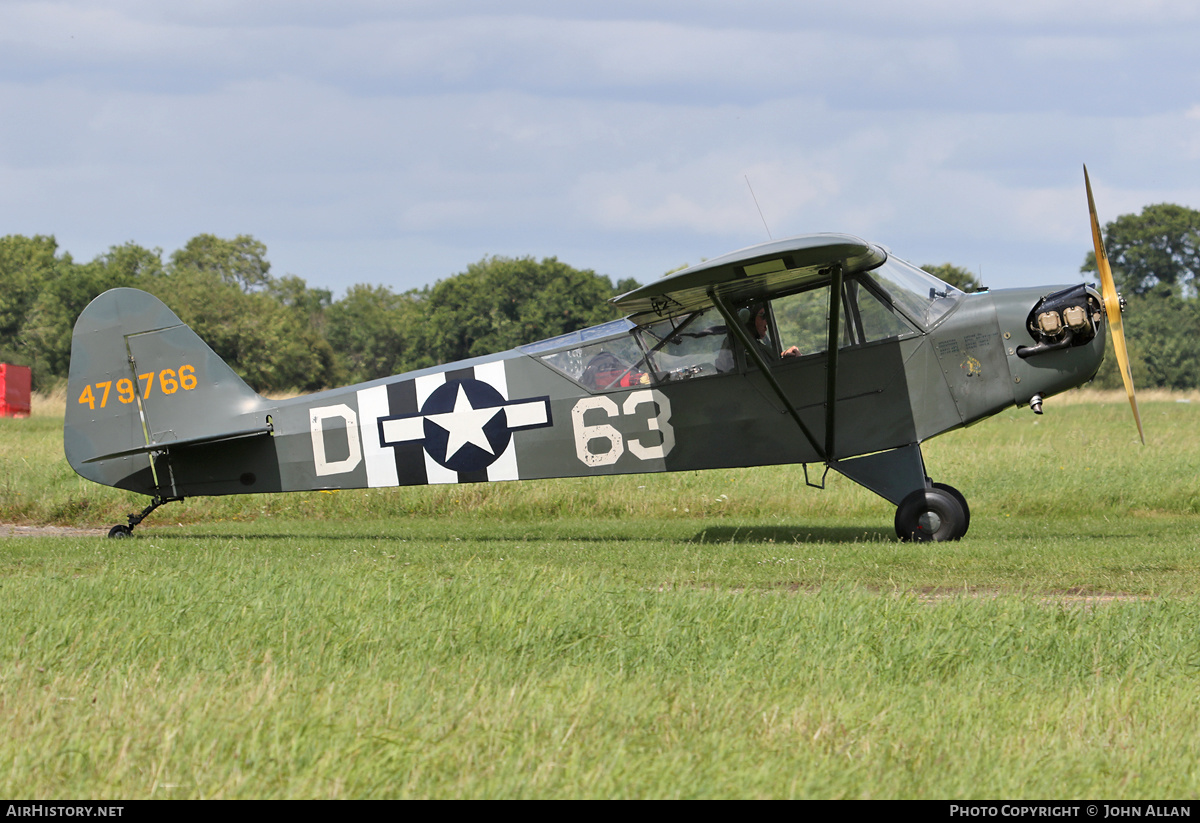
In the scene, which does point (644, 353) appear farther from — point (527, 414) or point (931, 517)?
point (931, 517)

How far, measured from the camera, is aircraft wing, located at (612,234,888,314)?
8766 mm

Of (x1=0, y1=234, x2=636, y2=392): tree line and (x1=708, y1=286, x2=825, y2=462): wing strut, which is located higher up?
(x1=0, y1=234, x2=636, y2=392): tree line

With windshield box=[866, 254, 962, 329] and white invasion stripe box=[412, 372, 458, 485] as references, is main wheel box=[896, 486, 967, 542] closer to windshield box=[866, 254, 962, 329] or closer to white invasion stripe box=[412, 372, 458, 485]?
windshield box=[866, 254, 962, 329]

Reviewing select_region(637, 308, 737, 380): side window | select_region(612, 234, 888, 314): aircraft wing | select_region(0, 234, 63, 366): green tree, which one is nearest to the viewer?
select_region(612, 234, 888, 314): aircraft wing

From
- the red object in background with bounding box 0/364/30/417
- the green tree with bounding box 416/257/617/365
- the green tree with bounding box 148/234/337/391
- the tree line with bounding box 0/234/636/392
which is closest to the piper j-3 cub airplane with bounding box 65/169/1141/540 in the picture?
the red object in background with bounding box 0/364/30/417

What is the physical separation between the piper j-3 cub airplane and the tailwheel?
0.02 m

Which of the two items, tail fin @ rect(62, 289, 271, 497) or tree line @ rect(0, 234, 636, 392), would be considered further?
tree line @ rect(0, 234, 636, 392)

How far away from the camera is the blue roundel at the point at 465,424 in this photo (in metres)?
11.0

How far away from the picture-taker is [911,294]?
1022cm

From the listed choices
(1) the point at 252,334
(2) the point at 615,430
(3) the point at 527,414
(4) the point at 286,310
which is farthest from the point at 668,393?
(4) the point at 286,310

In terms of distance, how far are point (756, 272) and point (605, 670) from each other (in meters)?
5.04

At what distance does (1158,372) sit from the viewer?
67.9 m

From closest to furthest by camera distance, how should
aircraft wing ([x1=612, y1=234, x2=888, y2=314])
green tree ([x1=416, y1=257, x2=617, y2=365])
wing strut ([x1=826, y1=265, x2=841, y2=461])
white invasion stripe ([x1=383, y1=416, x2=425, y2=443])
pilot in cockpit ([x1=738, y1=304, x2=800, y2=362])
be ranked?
aircraft wing ([x1=612, y1=234, x2=888, y2=314])
wing strut ([x1=826, y1=265, x2=841, y2=461])
pilot in cockpit ([x1=738, y1=304, x2=800, y2=362])
white invasion stripe ([x1=383, y1=416, x2=425, y2=443])
green tree ([x1=416, y1=257, x2=617, y2=365])

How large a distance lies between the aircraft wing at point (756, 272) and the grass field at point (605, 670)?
7.78 ft
